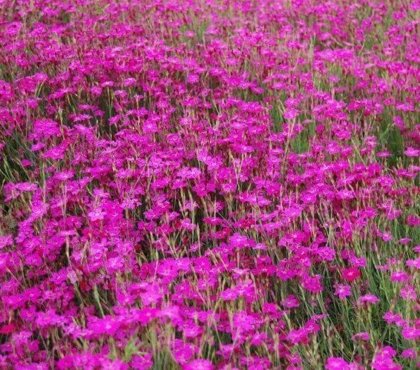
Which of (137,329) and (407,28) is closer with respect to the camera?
(137,329)

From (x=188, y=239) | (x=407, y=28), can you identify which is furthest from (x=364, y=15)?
(x=188, y=239)

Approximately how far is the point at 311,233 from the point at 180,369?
112 centimetres

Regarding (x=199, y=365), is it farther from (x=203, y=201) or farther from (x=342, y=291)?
(x=203, y=201)

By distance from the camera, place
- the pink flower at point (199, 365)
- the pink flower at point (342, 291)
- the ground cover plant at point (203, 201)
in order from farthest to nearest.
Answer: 1. the pink flower at point (342, 291)
2. the ground cover plant at point (203, 201)
3. the pink flower at point (199, 365)

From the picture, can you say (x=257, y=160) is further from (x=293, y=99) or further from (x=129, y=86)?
(x=129, y=86)

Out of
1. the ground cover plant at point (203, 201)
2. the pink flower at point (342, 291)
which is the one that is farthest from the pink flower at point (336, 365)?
the pink flower at point (342, 291)

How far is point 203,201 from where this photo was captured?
330 cm

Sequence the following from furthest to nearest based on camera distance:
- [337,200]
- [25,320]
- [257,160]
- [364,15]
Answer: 1. [364,15]
2. [257,160]
3. [337,200]
4. [25,320]

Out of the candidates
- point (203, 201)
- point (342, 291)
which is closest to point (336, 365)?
point (342, 291)

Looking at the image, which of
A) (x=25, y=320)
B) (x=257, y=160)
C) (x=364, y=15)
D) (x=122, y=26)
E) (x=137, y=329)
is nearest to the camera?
(x=137, y=329)

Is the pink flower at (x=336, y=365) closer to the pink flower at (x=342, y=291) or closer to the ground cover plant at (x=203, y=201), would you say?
the ground cover plant at (x=203, y=201)

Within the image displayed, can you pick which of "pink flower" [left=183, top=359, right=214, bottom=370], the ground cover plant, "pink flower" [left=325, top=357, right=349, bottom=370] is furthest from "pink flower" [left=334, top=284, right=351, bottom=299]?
"pink flower" [left=183, top=359, right=214, bottom=370]

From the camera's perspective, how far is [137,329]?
2408mm

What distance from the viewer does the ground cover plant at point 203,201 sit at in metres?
2.62
